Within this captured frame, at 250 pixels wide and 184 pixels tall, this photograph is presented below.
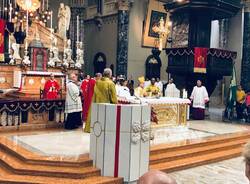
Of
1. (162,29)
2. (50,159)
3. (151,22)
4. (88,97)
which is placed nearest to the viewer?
(50,159)

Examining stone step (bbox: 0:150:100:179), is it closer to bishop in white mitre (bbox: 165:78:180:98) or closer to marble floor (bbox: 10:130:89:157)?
marble floor (bbox: 10:130:89:157)

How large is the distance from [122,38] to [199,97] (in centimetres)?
676

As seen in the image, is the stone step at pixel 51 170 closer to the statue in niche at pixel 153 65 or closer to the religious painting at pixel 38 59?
the religious painting at pixel 38 59

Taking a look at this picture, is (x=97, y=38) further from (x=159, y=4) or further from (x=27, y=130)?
(x=27, y=130)

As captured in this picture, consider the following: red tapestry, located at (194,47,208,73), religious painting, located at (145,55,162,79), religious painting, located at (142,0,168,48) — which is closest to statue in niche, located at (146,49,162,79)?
religious painting, located at (145,55,162,79)

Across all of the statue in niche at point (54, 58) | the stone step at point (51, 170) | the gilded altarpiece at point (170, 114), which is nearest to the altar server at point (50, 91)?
the gilded altarpiece at point (170, 114)

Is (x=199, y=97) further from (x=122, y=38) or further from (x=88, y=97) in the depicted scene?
(x=122, y=38)

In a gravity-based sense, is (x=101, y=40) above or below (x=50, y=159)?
above

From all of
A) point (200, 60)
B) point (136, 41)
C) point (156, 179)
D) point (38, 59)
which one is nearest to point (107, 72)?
point (156, 179)

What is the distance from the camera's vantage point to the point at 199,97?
12758 millimetres

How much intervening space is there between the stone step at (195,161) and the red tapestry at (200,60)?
4.83m

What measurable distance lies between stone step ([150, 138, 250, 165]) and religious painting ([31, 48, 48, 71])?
25.3 ft

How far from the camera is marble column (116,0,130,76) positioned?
18.0 m

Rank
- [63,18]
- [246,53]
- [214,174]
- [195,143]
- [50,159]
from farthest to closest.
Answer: [63,18] → [246,53] → [195,143] → [214,174] → [50,159]
